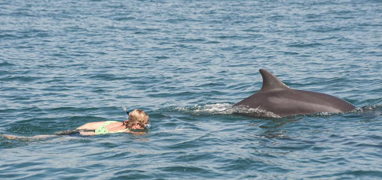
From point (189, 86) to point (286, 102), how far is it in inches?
212

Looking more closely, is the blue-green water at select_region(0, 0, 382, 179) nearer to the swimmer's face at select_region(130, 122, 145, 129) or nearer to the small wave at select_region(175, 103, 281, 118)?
the small wave at select_region(175, 103, 281, 118)

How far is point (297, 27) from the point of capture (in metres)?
30.8

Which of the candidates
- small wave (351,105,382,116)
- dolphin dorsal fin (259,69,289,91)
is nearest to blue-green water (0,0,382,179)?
small wave (351,105,382,116)

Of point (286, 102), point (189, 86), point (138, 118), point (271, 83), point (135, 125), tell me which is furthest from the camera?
point (189, 86)

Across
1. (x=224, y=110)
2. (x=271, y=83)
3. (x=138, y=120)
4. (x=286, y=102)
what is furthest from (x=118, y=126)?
(x=286, y=102)

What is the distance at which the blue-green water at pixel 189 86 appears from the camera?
1110cm

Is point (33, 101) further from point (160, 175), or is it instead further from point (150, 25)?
point (150, 25)

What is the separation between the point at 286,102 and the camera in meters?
14.2

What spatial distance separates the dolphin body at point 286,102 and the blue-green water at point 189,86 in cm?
28

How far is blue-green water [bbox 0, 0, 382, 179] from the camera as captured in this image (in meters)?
11.1

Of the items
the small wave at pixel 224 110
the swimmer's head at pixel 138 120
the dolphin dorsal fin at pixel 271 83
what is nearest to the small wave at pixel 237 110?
the small wave at pixel 224 110

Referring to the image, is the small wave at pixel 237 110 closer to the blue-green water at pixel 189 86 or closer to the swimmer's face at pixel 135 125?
the blue-green water at pixel 189 86

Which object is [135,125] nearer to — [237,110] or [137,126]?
[137,126]

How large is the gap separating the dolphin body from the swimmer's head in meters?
2.44
